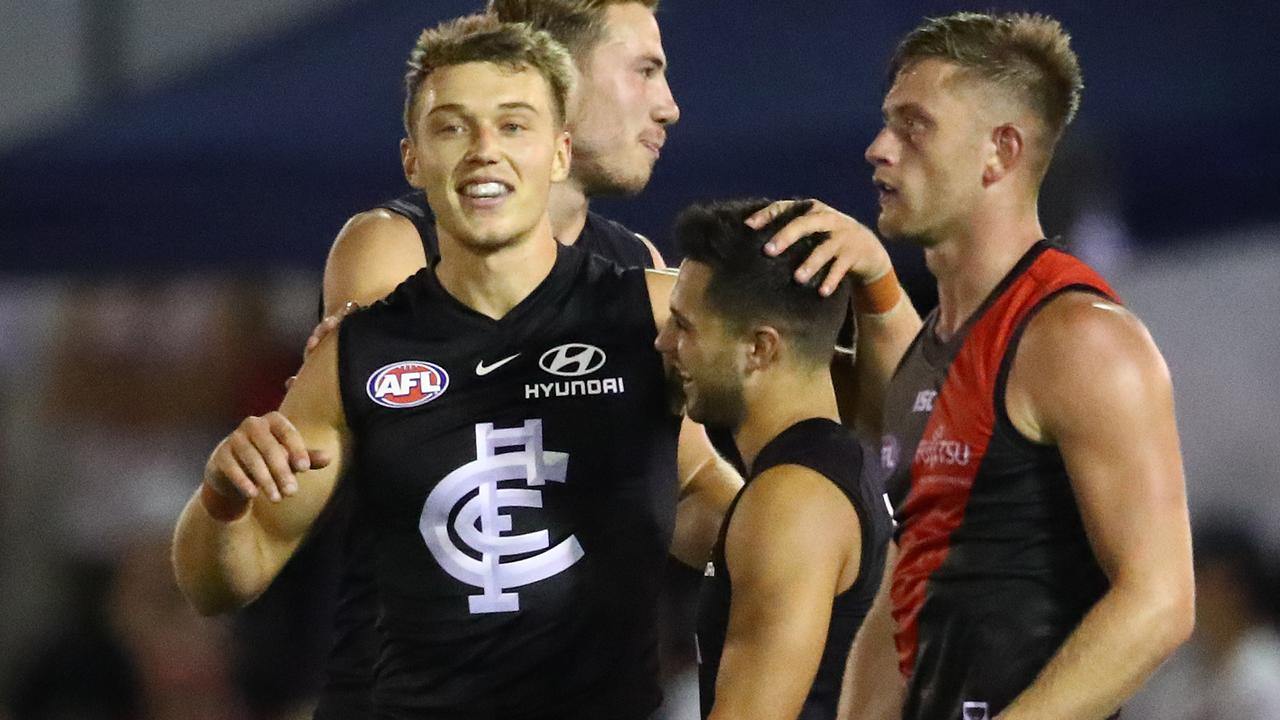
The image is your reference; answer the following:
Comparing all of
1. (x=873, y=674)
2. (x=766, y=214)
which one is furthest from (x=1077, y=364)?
(x=873, y=674)

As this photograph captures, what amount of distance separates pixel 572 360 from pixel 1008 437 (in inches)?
29.8

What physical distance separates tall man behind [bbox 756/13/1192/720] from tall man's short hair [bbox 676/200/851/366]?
2.2 inches

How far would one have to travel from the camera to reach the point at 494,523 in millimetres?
3332

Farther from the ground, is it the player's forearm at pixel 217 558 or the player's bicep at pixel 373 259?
the player's bicep at pixel 373 259

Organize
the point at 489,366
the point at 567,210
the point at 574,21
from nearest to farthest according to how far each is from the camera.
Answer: the point at 489,366 → the point at 567,210 → the point at 574,21

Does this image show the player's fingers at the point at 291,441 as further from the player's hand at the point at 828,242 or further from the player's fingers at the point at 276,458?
the player's hand at the point at 828,242

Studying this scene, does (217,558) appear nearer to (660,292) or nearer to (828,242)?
(660,292)

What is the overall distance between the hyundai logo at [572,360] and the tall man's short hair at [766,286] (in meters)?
0.24

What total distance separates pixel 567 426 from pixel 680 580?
2945 mm

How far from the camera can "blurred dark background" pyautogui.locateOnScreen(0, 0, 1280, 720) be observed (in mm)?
5543

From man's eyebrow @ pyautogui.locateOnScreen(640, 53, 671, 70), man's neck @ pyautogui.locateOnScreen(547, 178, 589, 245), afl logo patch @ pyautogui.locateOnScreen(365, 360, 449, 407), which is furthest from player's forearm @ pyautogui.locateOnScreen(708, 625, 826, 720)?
man's eyebrow @ pyautogui.locateOnScreen(640, 53, 671, 70)

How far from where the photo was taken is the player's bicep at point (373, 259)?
381 cm

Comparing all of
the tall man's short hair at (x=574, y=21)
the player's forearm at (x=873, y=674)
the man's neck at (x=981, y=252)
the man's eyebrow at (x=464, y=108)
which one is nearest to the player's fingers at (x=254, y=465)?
the man's eyebrow at (x=464, y=108)

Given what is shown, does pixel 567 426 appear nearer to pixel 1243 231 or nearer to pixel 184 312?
pixel 1243 231
